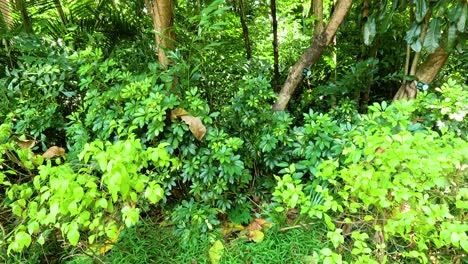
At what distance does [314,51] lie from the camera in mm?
A: 2246

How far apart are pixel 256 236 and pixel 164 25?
56.3 inches

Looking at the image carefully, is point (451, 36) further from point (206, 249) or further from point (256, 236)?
point (206, 249)

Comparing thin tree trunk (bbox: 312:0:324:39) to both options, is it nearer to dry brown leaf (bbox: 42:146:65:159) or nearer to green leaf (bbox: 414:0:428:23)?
green leaf (bbox: 414:0:428:23)

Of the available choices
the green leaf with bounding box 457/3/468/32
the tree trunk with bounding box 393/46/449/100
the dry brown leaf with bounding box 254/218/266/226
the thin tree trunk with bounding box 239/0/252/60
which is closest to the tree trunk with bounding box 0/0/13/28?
the thin tree trunk with bounding box 239/0/252/60

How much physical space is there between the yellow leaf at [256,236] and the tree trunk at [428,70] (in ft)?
4.69

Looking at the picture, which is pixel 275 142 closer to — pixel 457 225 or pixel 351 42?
pixel 457 225

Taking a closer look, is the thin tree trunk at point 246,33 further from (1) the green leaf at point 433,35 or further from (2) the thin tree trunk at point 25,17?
(2) the thin tree trunk at point 25,17

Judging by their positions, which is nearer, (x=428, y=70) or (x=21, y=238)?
(x=21, y=238)

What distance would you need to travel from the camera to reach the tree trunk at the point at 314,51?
2125mm

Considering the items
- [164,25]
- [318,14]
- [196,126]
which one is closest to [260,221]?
[196,126]

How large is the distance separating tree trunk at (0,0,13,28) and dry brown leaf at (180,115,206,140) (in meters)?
2.22

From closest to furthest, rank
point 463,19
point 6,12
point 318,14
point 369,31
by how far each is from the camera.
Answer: point 463,19 < point 369,31 < point 318,14 < point 6,12

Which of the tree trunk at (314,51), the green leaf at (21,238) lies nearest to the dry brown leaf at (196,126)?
the tree trunk at (314,51)

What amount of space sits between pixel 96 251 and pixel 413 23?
7.78 feet
